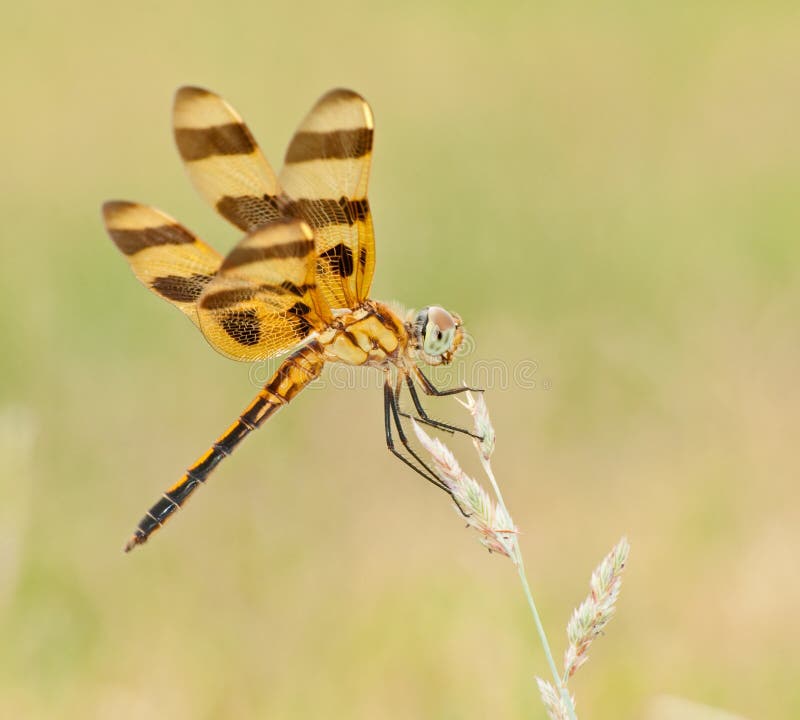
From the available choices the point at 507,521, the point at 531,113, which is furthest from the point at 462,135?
the point at 507,521

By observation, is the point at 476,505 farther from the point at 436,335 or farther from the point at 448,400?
the point at 448,400

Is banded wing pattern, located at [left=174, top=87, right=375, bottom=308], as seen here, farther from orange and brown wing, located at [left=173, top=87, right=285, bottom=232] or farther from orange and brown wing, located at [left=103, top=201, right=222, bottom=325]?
orange and brown wing, located at [left=103, top=201, right=222, bottom=325]

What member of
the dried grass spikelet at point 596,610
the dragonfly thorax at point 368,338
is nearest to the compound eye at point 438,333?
the dragonfly thorax at point 368,338

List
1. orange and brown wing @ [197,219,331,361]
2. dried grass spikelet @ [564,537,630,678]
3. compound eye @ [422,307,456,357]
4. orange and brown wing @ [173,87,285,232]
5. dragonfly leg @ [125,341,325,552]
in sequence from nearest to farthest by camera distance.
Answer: dried grass spikelet @ [564,537,630,678] → orange and brown wing @ [197,219,331,361] → dragonfly leg @ [125,341,325,552] → orange and brown wing @ [173,87,285,232] → compound eye @ [422,307,456,357]

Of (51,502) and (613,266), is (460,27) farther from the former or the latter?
(51,502)

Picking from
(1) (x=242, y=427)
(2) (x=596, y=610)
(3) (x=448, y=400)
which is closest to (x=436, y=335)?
(1) (x=242, y=427)

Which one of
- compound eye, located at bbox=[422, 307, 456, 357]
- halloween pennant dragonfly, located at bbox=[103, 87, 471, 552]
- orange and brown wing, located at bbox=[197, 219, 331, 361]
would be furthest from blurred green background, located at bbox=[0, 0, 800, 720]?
compound eye, located at bbox=[422, 307, 456, 357]
